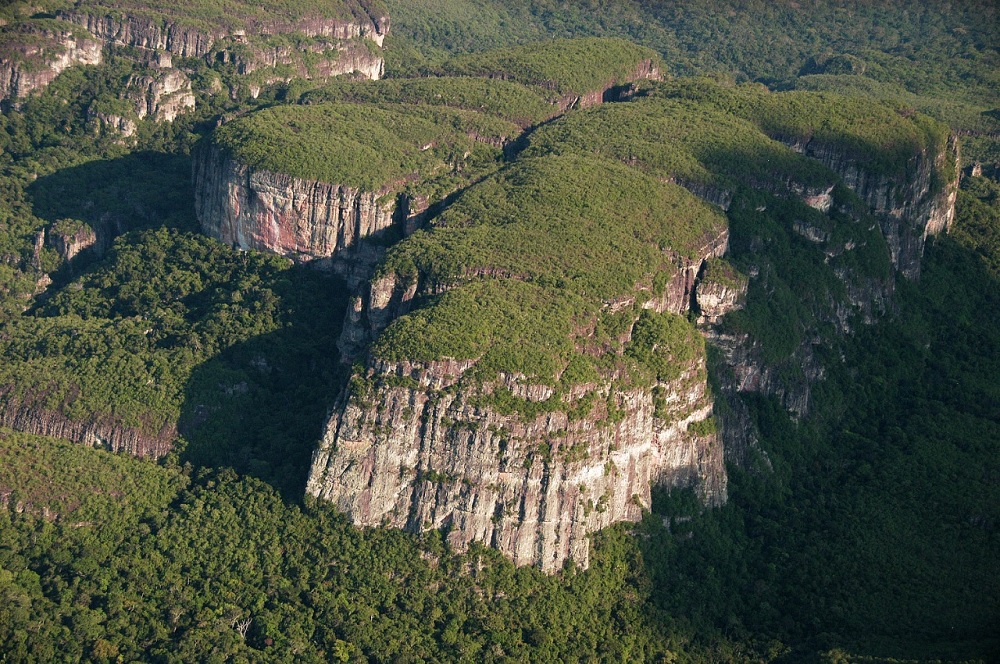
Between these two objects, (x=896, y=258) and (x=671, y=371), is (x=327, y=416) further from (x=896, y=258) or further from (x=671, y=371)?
(x=896, y=258)

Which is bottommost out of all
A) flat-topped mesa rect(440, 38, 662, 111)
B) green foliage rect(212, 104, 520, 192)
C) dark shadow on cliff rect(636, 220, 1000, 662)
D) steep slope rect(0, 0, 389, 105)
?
steep slope rect(0, 0, 389, 105)

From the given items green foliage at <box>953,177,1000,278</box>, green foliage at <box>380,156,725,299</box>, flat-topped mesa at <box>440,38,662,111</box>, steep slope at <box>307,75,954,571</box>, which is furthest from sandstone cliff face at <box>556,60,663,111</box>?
green foliage at <box>953,177,1000,278</box>

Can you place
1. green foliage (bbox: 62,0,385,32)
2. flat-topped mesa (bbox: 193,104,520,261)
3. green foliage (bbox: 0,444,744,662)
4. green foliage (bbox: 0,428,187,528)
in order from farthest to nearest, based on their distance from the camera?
1. green foliage (bbox: 62,0,385,32)
2. flat-topped mesa (bbox: 193,104,520,261)
3. green foliage (bbox: 0,428,187,528)
4. green foliage (bbox: 0,444,744,662)

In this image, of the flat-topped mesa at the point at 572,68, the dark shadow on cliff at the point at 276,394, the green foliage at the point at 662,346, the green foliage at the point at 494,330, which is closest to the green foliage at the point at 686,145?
the flat-topped mesa at the point at 572,68

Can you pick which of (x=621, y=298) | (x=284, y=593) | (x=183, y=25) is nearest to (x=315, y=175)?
(x=621, y=298)

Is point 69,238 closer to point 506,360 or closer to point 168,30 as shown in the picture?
point 168,30

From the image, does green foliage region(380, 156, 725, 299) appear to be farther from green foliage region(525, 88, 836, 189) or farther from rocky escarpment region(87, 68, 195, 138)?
rocky escarpment region(87, 68, 195, 138)
